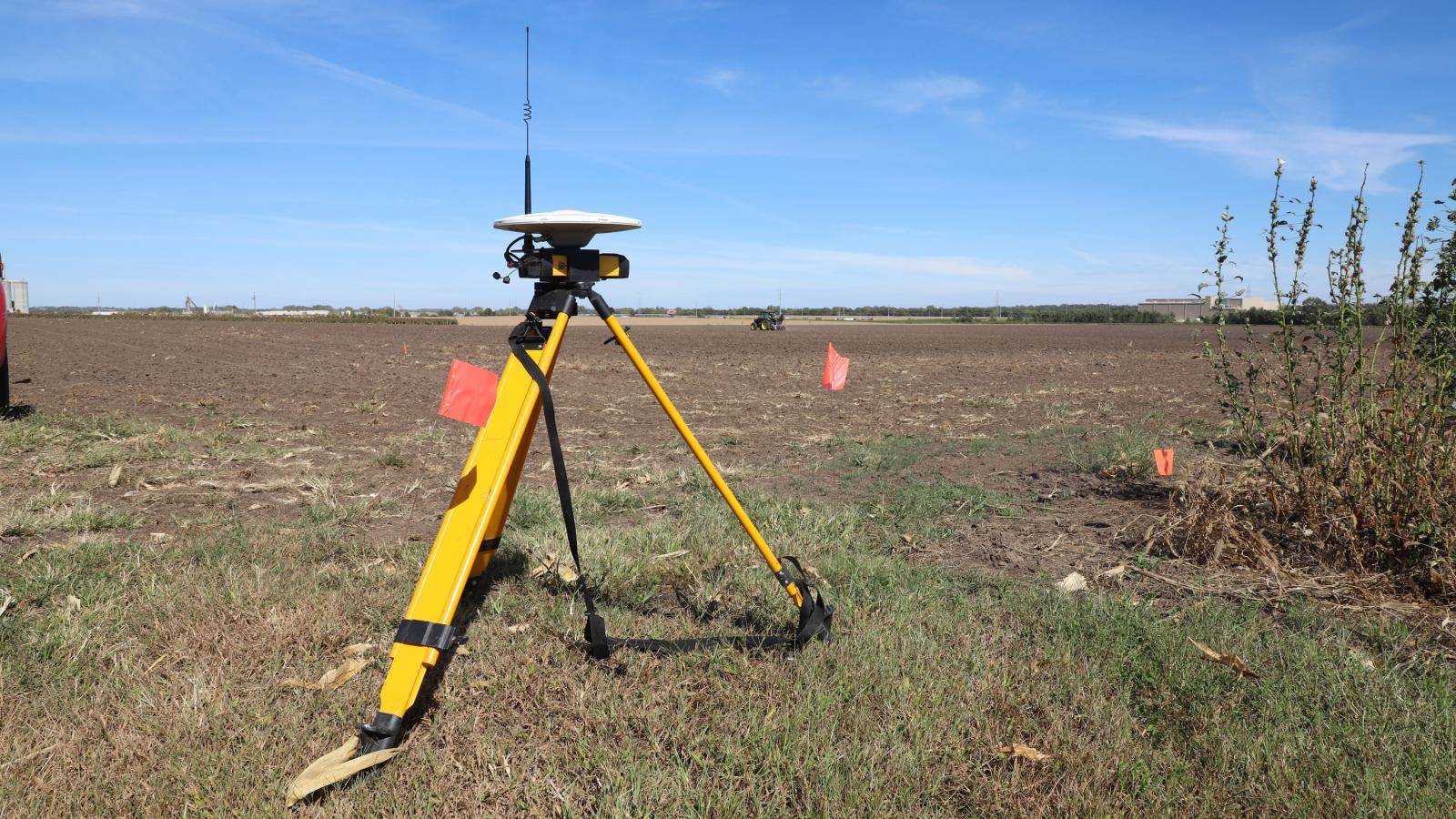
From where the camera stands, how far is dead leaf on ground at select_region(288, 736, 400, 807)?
2.46 m

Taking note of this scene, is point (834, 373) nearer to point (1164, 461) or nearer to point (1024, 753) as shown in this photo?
point (1164, 461)

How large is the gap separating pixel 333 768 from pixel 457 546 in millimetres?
723

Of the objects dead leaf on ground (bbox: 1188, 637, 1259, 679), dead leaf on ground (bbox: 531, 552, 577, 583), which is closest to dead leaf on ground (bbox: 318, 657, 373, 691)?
dead leaf on ground (bbox: 531, 552, 577, 583)

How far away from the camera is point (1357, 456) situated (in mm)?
4391

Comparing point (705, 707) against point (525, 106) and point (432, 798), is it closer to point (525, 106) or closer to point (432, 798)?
point (432, 798)

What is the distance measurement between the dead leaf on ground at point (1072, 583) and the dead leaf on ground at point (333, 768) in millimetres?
3064

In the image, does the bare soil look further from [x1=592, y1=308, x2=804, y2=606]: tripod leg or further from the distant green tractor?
the distant green tractor

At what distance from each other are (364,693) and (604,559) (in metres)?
1.55

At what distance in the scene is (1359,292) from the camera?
14.8ft

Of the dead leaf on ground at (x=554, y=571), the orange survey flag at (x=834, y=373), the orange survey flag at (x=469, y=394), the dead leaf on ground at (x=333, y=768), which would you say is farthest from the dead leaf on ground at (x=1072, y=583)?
the orange survey flag at (x=834, y=373)

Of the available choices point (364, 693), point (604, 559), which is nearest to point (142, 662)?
point (364, 693)

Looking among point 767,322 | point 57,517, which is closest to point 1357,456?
point 57,517

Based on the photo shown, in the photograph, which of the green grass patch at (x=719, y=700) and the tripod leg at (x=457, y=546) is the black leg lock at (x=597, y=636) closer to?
the green grass patch at (x=719, y=700)

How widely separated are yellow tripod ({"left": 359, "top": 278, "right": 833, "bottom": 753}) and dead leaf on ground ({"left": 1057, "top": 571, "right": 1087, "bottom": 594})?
1427 mm
